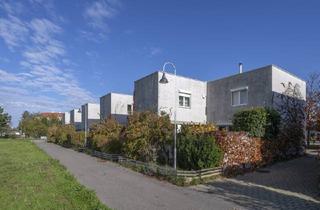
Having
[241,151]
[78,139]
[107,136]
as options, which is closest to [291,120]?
[241,151]

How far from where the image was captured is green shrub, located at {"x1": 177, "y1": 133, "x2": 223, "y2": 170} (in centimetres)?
1444

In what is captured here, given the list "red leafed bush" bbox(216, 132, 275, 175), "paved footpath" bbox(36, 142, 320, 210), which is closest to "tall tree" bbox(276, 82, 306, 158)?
"red leafed bush" bbox(216, 132, 275, 175)

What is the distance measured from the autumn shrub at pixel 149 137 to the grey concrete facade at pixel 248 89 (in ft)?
24.2

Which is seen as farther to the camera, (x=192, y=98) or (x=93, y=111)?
(x=93, y=111)

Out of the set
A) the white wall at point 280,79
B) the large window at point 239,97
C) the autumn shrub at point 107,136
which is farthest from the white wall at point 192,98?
the white wall at point 280,79

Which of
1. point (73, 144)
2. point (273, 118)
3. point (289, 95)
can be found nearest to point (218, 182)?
point (273, 118)

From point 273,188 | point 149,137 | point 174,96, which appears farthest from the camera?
point 174,96

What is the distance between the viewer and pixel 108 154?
22.8 meters

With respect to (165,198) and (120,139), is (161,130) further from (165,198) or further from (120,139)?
(165,198)

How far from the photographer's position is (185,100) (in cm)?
2756

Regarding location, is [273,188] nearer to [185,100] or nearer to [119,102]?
[185,100]

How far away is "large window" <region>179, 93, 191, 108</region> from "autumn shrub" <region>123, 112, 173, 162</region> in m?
8.34

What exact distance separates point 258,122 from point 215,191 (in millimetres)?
7004

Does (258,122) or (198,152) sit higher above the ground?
(258,122)
